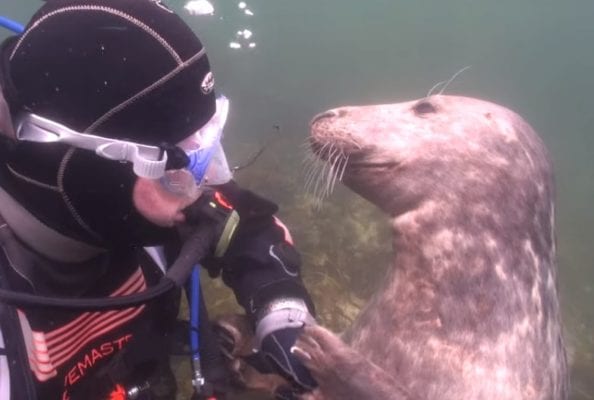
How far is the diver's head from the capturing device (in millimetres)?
1942

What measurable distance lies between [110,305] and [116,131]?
2.16 ft

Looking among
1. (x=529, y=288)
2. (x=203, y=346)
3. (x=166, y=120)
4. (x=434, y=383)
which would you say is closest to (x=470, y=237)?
(x=529, y=288)

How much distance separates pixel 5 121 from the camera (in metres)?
2.03

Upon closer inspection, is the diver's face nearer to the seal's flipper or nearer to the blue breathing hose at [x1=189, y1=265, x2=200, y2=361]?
the seal's flipper

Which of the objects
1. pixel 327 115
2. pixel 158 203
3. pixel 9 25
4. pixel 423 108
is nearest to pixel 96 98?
pixel 158 203

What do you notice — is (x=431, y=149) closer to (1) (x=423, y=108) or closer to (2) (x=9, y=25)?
(1) (x=423, y=108)

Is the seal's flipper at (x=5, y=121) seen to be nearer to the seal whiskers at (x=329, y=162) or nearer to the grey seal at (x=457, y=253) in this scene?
the grey seal at (x=457, y=253)

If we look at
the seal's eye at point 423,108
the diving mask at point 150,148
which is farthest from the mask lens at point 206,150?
the seal's eye at point 423,108

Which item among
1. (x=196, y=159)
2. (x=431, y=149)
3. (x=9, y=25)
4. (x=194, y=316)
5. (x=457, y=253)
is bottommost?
(x=194, y=316)

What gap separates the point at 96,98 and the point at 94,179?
31 centimetres

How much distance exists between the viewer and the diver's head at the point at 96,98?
6.37 feet

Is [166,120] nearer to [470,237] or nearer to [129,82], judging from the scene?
[129,82]

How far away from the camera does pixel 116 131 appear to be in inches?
79.6

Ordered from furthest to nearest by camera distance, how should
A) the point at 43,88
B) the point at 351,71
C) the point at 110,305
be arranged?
the point at 351,71 < the point at 43,88 < the point at 110,305
